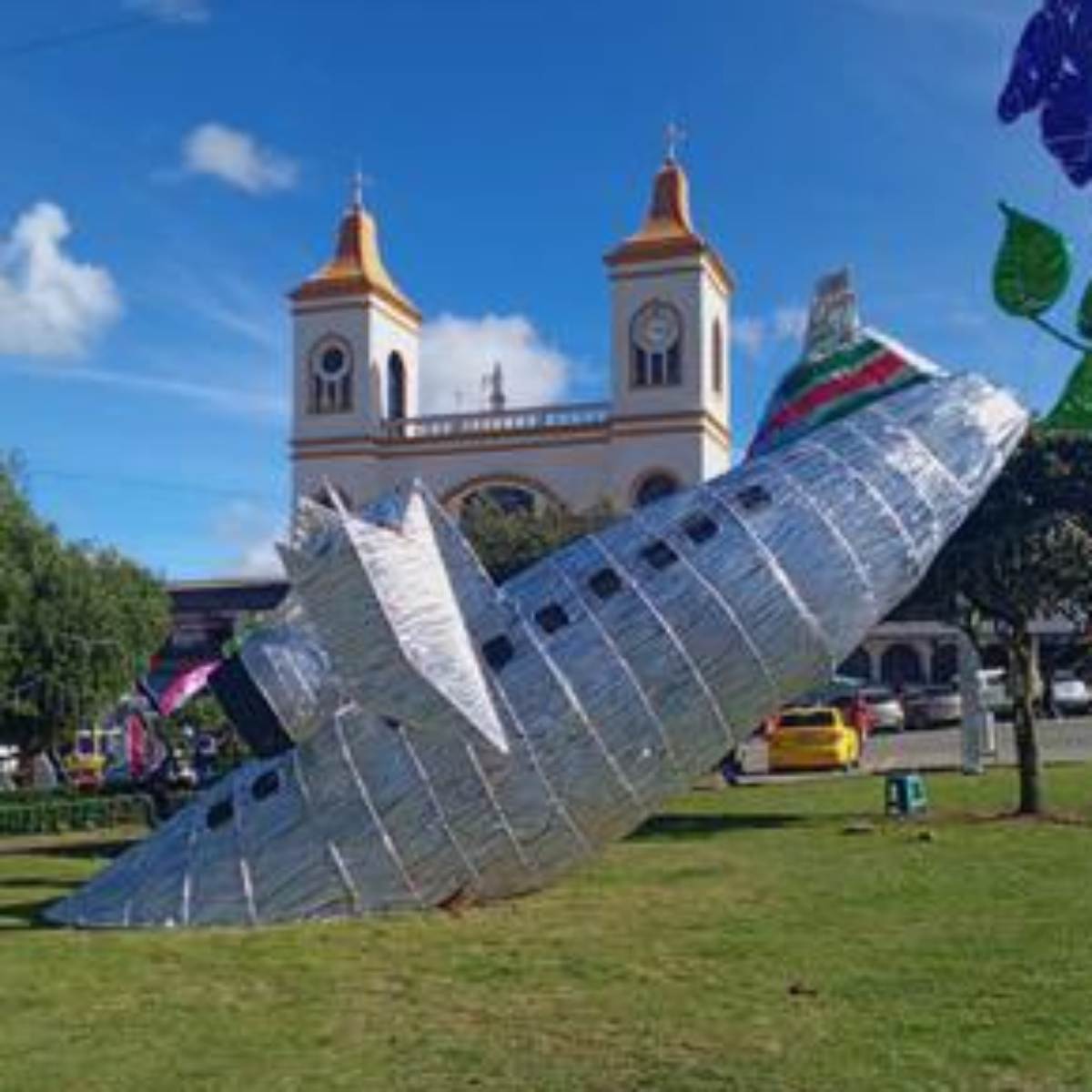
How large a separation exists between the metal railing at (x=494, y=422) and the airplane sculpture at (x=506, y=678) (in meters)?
61.3

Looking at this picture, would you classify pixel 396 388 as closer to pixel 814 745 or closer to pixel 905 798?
pixel 814 745

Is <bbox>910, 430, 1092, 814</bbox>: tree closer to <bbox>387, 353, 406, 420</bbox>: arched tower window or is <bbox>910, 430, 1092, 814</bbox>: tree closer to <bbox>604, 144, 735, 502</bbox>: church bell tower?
<bbox>604, 144, 735, 502</bbox>: church bell tower

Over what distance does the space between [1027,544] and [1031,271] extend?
15045 mm

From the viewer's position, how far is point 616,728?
15.0 metres

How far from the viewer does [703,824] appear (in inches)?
945

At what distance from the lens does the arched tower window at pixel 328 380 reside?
82500 mm

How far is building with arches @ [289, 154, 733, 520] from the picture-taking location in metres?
76.0

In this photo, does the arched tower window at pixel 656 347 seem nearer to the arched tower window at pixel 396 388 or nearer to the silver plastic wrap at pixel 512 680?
the arched tower window at pixel 396 388

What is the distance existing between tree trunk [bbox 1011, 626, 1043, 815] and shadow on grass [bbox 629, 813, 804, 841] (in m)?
2.96

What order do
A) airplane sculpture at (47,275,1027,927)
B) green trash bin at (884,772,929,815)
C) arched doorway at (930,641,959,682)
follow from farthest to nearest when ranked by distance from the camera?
arched doorway at (930,641,959,682), green trash bin at (884,772,929,815), airplane sculpture at (47,275,1027,927)

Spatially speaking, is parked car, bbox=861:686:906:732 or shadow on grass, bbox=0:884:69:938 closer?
shadow on grass, bbox=0:884:69:938

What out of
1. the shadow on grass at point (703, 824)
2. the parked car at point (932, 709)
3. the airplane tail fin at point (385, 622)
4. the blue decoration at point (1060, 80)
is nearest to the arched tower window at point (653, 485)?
the parked car at point (932, 709)

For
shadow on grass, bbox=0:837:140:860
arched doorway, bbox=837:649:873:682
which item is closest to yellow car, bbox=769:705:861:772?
shadow on grass, bbox=0:837:140:860

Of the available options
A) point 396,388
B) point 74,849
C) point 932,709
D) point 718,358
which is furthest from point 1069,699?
point 396,388
